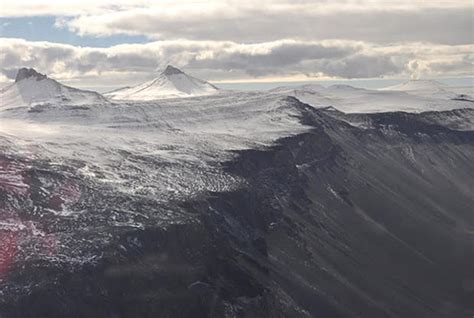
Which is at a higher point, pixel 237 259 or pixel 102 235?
pixel 102 235

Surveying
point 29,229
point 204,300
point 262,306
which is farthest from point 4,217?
point 262,306

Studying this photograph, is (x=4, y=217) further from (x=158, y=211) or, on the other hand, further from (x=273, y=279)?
(x=273, y=279)

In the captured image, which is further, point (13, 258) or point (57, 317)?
point (13, 258)

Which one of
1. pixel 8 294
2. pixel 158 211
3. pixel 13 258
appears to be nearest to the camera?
pixel 8 294

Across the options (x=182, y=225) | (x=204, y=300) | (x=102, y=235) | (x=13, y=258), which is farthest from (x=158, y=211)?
(x=13, y=258)

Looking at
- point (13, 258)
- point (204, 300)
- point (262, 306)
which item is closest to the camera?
point (13, 258)

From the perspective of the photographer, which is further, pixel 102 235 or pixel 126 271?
pixel 102 235

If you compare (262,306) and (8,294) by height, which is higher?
(8,294)

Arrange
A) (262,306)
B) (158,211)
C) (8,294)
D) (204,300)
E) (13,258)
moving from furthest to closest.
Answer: (158,211)
(262,306)
(204,300)
(13,258)
(8,294)

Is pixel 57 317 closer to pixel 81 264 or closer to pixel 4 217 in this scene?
pixel 81 264
